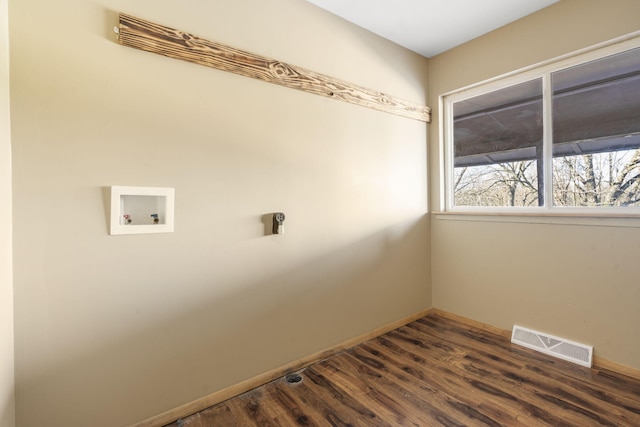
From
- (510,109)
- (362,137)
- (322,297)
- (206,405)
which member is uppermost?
(510,109)

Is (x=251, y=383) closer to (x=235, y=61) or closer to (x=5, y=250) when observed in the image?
(x=5, y=250)

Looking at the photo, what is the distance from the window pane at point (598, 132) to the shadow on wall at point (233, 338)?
140 centimetres

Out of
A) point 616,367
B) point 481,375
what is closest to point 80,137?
point 481,375

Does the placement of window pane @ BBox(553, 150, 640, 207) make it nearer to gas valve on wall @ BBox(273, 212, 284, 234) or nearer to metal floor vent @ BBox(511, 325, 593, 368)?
metal floor vent @ BBox(511, 325, 593, 368)

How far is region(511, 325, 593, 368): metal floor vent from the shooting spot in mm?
2291

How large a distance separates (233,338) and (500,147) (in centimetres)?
282

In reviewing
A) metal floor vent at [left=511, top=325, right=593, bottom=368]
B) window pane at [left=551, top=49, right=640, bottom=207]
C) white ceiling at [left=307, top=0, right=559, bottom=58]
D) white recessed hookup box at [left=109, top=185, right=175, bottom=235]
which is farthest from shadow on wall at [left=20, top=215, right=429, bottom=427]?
white ceiling at [left=307, top=0, right=559, bottom=58]

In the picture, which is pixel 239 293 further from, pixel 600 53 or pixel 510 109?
pixel 600 53

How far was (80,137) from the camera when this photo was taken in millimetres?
1476

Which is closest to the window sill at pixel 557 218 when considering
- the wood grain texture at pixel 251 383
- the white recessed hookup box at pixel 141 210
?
the wood grain texture at pixel 251 383

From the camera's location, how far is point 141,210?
65.3 inches

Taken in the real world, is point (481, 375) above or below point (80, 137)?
below

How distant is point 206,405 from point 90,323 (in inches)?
32.8

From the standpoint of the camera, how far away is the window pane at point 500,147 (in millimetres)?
2656
